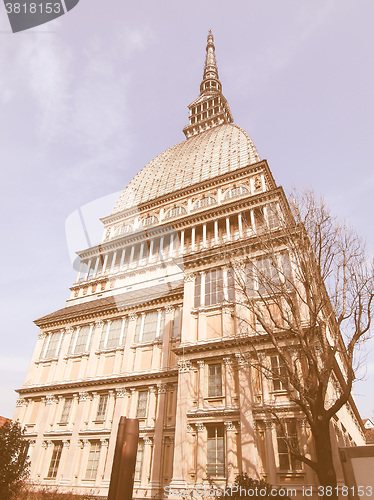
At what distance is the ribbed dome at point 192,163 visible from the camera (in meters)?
52.3

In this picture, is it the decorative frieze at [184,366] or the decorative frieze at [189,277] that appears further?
the decorative frieze at [189,277]

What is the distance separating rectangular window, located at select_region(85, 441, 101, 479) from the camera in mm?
25266

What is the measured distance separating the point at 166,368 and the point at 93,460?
28.7 ft

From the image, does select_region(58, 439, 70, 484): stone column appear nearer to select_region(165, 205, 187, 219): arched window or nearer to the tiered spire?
select_region(165, 205, 187, 219): arched window

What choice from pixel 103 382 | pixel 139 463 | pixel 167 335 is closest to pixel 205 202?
pixel 167 335

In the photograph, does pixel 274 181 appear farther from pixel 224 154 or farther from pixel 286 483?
pixel 286 483

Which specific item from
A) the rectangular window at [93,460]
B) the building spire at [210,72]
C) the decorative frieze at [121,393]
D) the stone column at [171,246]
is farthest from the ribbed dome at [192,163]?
the rectangular window at [93,460]

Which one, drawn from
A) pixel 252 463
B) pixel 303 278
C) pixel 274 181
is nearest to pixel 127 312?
pixel 252 463

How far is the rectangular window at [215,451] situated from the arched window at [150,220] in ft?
108

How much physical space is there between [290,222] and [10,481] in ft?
62.0

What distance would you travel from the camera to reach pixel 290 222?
757 inches

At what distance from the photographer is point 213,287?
25125 mm

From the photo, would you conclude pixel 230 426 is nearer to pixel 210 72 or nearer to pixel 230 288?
pixel 230 288

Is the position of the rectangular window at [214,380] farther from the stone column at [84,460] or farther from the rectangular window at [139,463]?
the stone column at [84,460]
